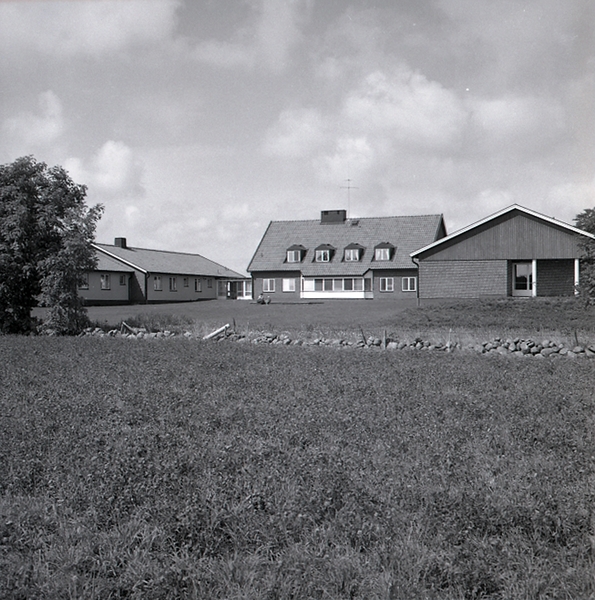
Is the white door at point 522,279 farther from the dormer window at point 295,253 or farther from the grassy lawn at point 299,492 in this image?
the grassy lawn at point 299,492

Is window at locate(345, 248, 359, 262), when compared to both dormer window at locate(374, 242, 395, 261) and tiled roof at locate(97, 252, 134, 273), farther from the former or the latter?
tiled roof at locate(97, 252, 134, 273)

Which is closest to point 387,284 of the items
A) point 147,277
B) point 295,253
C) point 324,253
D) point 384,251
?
point 384,251

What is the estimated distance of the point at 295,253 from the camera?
56.0 m

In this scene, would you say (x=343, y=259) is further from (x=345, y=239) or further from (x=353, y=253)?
(x=345, y=239)

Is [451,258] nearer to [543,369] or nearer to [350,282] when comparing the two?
[350,282]

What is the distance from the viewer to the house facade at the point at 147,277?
51531 mm

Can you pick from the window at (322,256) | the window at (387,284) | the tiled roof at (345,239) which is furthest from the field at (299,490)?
the window at (322,256)

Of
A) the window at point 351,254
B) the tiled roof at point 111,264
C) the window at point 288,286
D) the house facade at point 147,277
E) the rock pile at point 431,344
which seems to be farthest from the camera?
the window at point 288,286

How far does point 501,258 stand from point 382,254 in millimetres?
17154

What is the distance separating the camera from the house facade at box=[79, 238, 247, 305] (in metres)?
51.5

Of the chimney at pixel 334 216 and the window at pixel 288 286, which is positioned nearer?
the window at pixel 288 286

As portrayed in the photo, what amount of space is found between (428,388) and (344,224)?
1904 inches

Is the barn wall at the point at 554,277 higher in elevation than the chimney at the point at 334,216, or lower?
lower

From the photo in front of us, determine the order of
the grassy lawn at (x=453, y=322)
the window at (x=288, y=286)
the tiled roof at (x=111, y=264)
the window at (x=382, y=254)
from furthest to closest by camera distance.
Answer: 1. the window at (x=288, y=286)
2. the window at (x=382, y=254)
3. the tiled roof at (x=111, y=264)
4. the grassy lawn at (x=453, y=322)
